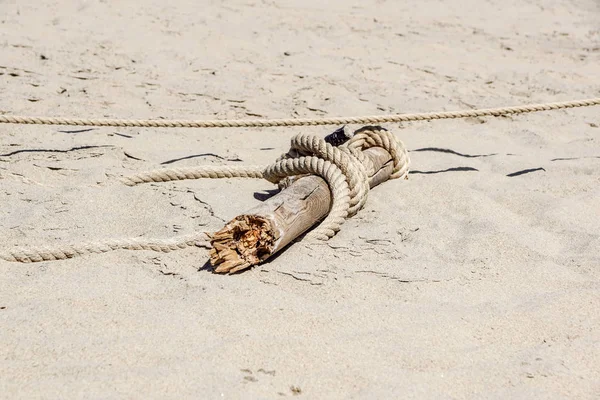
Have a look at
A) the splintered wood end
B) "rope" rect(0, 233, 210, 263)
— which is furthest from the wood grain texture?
"rope" rect(0, 233, 210, 263)

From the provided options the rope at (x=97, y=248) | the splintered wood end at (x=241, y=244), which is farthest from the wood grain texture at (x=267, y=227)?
the rope at (x=97, y=248)

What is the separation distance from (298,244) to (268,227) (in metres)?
0.26

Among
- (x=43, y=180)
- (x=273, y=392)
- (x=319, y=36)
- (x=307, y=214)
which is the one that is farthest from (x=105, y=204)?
(x=319, y=36)

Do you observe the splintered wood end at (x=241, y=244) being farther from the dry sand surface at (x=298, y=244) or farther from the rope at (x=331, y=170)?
the rope at (x=331, y=170)

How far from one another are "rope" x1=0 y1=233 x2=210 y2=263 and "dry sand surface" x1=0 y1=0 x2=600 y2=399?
4 cm

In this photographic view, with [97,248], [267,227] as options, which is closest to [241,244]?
[267,227]

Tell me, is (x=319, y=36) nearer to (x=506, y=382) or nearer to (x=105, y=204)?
(x=105, y=204)

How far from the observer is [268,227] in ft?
8.30

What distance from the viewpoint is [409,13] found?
21.8 feet

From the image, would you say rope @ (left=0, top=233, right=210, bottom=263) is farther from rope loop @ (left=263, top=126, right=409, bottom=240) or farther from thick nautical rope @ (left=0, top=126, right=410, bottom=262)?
rope loop @ (left=263, top=126, right=409, bottom=240)

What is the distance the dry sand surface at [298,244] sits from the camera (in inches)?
76.5

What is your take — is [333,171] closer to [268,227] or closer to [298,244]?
[298,244]

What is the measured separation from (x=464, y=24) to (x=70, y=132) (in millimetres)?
3964

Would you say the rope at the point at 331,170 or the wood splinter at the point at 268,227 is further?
the rope at the point at 331,170
